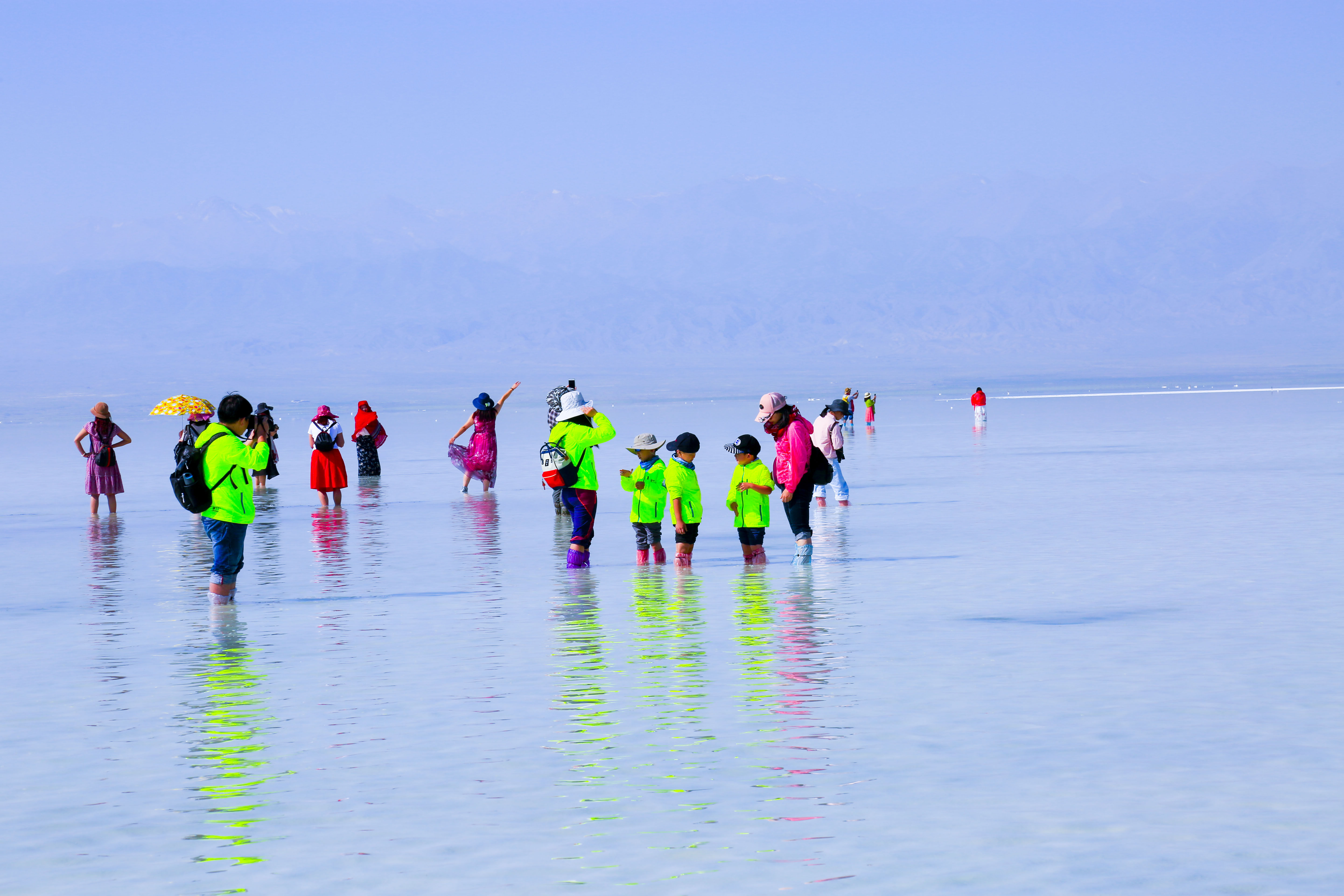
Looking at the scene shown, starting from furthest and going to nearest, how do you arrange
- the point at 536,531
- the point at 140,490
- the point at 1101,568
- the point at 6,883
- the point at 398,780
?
the point at 140,490 < the point at 536,531 < the point at 1101,568 < the point at 398,780 < the point at 6,883

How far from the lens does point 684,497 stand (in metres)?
14.1

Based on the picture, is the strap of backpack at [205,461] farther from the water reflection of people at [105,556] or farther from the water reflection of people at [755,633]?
the water reflection of people at [755,633]

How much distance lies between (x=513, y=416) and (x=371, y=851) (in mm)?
61581

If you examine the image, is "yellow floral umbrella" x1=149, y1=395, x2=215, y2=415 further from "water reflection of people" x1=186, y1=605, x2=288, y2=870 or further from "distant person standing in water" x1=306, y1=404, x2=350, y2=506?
"water reflection of people" x1=186, y1=605, x2=288, y2=870

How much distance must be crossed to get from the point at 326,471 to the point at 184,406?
2313mm

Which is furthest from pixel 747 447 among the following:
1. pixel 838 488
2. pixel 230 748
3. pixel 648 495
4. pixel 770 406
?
pixel 838 488

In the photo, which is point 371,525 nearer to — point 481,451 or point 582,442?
point 481,451

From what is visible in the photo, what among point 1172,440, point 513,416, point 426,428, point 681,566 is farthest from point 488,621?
point 513,416

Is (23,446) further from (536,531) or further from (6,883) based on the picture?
(6,883)

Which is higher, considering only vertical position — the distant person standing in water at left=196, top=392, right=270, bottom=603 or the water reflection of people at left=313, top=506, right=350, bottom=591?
the distant person standing in water at left=196, top=392, right=270, bottom=603

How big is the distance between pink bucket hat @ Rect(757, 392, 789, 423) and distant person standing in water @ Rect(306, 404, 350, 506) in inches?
357

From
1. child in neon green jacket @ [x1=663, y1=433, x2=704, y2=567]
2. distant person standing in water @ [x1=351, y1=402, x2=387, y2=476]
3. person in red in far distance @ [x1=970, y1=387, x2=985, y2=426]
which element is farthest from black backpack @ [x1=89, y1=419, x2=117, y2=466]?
person in red in far distance @ [x1=970, y1=387, x2=985, y2=426]

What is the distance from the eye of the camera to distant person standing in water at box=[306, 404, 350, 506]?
21844 mm

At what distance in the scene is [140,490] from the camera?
1035 inches
